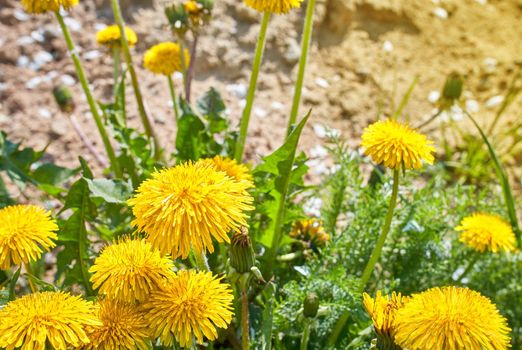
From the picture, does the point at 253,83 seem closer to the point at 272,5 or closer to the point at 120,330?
the point at 272,5

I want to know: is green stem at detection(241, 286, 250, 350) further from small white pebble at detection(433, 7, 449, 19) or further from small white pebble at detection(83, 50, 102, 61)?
small white pebble at detection(433, 7, 449, 19)

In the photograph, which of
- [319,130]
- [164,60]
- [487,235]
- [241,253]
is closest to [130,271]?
[241,253]

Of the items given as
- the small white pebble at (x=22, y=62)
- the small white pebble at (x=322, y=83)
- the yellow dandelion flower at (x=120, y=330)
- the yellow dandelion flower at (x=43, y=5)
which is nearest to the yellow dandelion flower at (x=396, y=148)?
the yellow dandelion flower at (x=120, y=330)

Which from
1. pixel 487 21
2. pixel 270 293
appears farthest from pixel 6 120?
pixel 487 21

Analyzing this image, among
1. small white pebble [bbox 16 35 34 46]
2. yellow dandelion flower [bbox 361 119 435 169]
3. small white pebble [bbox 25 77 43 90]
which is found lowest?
yellow dandelion flower [bbox 361 119 435 169]

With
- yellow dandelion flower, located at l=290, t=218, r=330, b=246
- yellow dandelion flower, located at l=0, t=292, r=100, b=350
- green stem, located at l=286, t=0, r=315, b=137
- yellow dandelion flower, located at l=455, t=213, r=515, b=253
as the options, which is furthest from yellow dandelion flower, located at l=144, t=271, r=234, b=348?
yellow dandelion flower, located at l=455, t=213, r=515, b=253

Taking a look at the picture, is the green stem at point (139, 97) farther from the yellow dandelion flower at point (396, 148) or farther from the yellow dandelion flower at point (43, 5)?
the yellow dandelion flower at point (396, 148)
